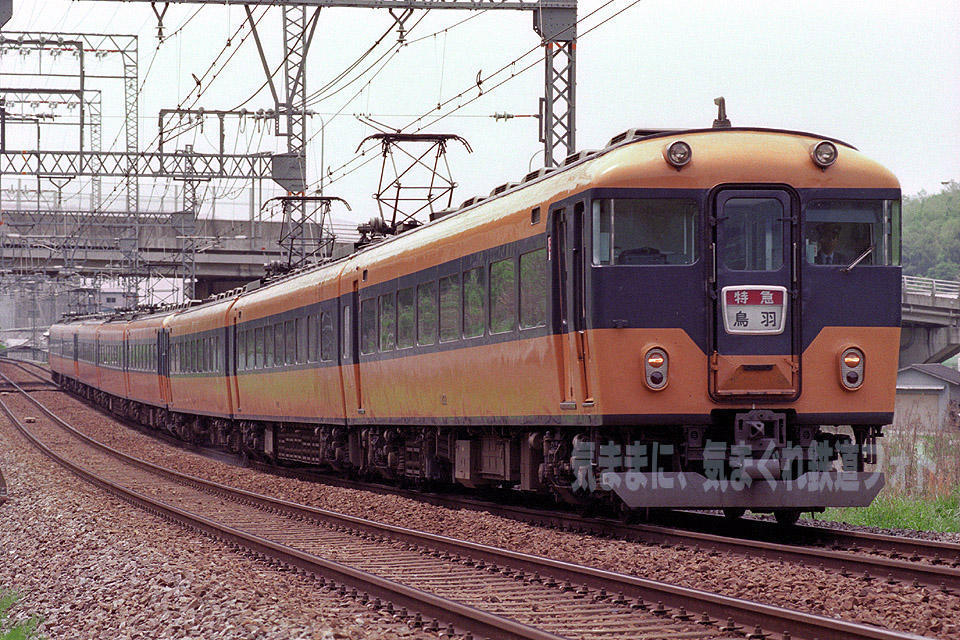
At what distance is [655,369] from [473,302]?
333 cm

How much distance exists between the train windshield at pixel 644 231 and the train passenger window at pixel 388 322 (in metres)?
5.99

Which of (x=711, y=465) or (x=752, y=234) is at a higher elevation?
(x=752, y=234)

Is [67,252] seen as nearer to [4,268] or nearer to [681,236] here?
[4,268]

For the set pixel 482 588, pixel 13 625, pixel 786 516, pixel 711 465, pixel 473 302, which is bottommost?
pixel 13 625

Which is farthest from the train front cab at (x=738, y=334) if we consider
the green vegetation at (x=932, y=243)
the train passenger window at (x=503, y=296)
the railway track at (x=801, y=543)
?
the green vegetation at (x=932, y=243)

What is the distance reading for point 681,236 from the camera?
10.8m

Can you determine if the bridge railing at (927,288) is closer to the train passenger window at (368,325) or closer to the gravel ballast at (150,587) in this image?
the train passenger window at (368,325)

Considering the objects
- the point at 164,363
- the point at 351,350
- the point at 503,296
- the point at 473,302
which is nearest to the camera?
the point at 503,296

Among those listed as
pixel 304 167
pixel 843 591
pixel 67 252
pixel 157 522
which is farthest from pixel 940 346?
pixel 843 591

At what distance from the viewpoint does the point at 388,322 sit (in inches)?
655

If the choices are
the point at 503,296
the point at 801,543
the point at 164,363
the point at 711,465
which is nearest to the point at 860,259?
the point at 711,465

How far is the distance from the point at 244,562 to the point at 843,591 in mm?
5246

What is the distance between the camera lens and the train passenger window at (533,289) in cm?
1169

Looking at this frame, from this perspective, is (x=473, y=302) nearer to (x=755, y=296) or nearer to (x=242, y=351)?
(x=755, y=296)
